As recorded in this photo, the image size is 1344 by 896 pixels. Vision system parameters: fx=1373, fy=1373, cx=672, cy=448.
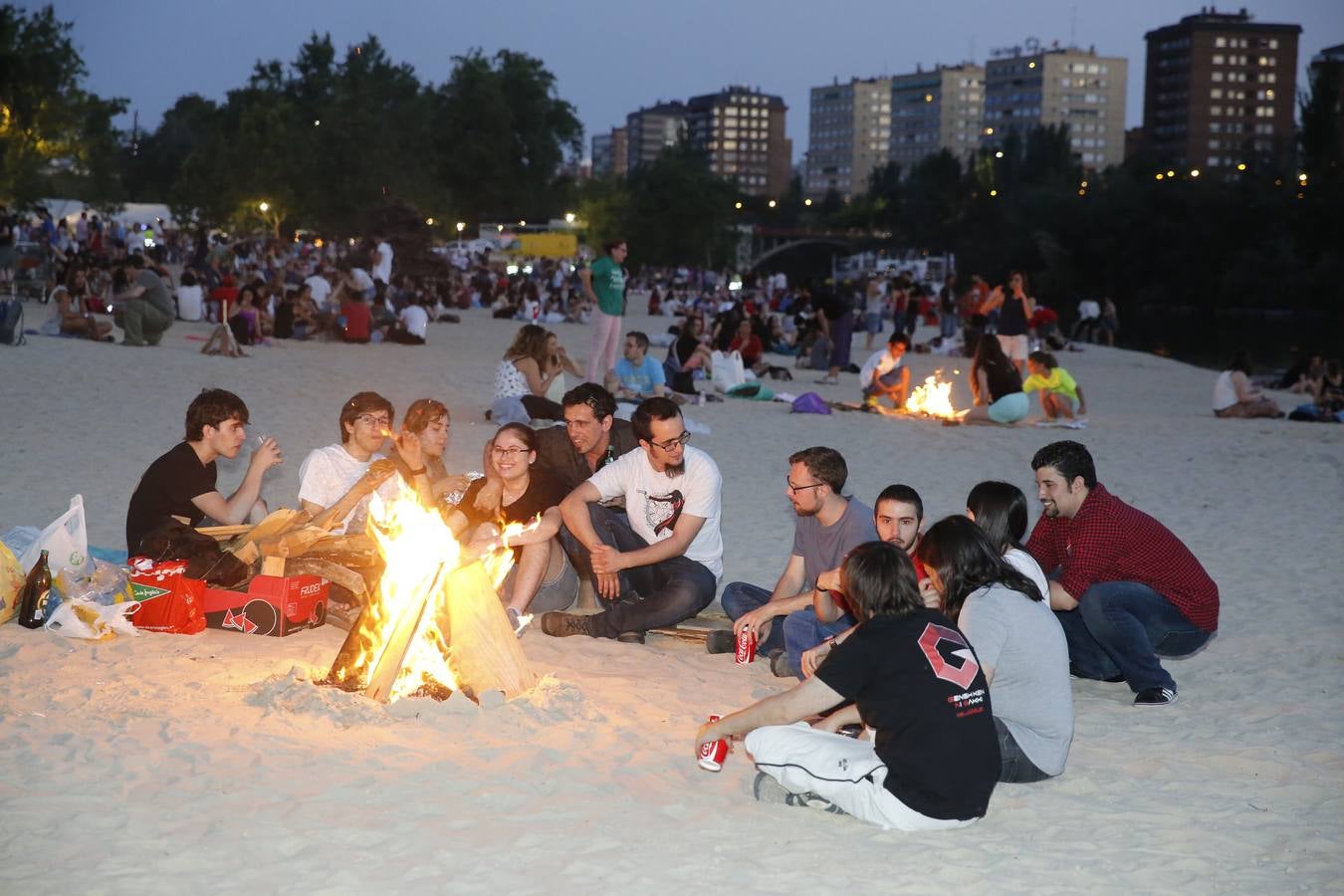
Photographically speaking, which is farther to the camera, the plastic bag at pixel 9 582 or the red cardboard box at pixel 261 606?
the red cardboard box at pixel 261 606

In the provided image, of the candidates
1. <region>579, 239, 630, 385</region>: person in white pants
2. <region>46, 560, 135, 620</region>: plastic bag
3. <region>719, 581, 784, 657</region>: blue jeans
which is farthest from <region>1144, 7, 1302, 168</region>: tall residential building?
<region>46, 560, 135, 620</region>: plastic bag

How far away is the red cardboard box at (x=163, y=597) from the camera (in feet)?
21.4

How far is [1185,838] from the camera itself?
4.63 meters

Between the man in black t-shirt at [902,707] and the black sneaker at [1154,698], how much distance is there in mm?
1891

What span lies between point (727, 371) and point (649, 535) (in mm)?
11224

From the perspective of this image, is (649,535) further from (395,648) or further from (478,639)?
(395,648)

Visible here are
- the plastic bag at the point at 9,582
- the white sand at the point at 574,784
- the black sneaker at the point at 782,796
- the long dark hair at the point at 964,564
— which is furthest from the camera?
the plastic bag at the point at 9,582

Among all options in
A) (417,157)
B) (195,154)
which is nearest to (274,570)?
(195,154)

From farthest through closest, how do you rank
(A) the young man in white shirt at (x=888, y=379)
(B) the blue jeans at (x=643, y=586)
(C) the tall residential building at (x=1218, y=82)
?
(C) the tall residential building at (x=1218, y=82), (A) the young man in white shirt at (x=888, y=379), (B) the blue jeans at (x=643, y=586)

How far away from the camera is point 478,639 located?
18.7 feet

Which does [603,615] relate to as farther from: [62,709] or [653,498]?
[62,709]

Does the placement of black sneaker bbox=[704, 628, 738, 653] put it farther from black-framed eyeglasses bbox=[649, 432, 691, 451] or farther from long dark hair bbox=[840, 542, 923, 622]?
long dark hair bbox=[840, 542, 923, 622]

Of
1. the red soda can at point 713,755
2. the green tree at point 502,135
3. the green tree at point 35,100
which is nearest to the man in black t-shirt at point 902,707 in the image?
the red soda can at point 713,755

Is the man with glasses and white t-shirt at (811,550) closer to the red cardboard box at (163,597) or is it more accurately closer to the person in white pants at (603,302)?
the red cardboard box at (163,597)
